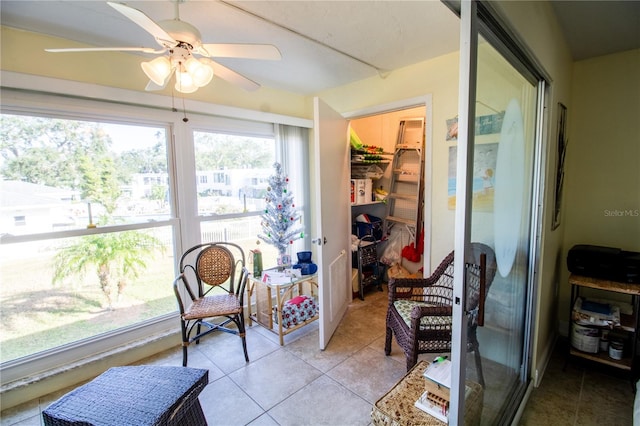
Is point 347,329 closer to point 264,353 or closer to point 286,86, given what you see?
point 264,353

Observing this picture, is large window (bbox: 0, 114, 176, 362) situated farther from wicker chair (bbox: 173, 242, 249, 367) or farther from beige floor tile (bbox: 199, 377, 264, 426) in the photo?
beige floor tile (bbox: 199, 377, 264, 426)

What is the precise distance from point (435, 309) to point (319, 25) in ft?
6.49

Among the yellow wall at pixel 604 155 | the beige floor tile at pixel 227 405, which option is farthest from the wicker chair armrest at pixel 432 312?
the yellow wall at pixel 604 155

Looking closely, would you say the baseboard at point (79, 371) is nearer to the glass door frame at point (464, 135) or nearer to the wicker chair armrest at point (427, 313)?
the wicker chair armrest at point (427, 313)

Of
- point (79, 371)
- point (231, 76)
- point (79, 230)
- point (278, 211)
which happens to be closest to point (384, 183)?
point (278, 211)

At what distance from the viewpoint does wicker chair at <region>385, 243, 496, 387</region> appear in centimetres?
115

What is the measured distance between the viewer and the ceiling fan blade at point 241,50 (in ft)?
4.76

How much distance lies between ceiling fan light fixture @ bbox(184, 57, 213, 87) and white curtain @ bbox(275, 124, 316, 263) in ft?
5.55

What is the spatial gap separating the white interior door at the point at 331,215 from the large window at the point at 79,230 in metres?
1.38

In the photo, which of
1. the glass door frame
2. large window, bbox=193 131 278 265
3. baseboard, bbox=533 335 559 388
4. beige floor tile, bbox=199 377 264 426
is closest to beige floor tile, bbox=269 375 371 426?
beige floor tile, bbox=199 377 264 426

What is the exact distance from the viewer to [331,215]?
2.64 metres

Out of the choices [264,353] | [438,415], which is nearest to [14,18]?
[264,353]

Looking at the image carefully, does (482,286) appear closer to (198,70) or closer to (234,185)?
(198,70)

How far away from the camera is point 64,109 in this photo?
6.61ft
